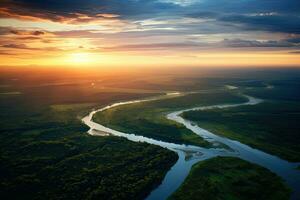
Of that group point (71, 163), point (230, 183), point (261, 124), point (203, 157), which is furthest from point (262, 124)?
point (71, 163)

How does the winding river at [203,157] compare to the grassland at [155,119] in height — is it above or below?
below

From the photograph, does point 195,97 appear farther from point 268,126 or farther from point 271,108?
point 268,126

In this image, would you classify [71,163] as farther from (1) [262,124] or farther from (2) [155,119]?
(1) [262,124]

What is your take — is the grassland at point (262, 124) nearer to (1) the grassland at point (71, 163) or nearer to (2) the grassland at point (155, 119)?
(2) the grassland at point (155, 119)

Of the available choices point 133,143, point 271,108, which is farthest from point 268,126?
point 133,143

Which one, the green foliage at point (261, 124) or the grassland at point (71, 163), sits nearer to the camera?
the grassland at point (71, 163)

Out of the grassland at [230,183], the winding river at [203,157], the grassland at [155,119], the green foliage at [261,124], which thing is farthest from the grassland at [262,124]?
the grassland at [230,183]
